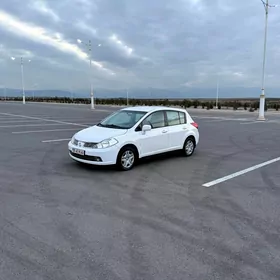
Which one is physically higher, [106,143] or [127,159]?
[106,143]

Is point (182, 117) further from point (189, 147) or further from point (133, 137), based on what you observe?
point (133, 137)

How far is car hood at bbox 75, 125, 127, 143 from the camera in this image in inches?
284

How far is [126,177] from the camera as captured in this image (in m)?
6.81

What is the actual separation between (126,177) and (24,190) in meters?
2.17

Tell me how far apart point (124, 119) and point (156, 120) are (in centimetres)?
89

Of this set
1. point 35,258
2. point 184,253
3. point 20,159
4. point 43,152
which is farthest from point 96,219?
point 43,152

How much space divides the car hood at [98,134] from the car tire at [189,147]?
2473 millimetres

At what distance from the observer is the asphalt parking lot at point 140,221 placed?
3244 millimetres

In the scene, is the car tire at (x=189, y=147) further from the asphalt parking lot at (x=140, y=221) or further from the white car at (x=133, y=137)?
the asphalt parking lot at (x=140, y=221)

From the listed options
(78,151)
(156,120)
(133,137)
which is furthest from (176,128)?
(78,151)

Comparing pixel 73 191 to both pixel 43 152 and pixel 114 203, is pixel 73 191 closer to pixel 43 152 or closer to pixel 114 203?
pixel 114 203

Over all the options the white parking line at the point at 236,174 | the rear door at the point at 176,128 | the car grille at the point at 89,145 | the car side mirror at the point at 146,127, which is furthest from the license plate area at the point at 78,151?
the white parking line at the point at 236,174

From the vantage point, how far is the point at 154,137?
8062 mm

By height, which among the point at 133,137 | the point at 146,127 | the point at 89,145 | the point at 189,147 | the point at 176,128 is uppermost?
the point at 146,127
